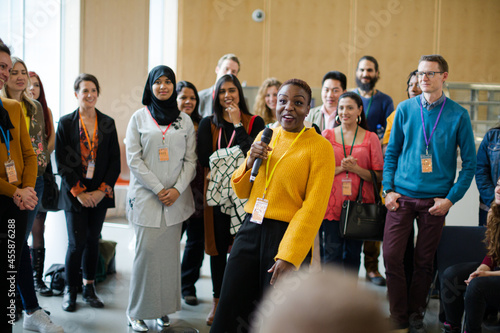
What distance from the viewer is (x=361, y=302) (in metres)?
0.70

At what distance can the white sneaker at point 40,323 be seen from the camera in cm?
302

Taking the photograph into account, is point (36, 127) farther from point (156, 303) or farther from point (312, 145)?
point (312, 145)

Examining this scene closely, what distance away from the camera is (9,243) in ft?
8.55

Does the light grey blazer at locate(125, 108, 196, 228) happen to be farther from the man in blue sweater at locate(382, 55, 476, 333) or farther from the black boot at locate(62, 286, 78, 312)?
the man in blue sweater at locate(382, 55, 476, 333)

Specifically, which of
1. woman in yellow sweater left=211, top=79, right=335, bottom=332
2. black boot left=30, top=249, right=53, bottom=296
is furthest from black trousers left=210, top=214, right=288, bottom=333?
black boot left=30, top=249, right=53, bottom=296

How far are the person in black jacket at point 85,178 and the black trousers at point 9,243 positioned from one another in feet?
2.51

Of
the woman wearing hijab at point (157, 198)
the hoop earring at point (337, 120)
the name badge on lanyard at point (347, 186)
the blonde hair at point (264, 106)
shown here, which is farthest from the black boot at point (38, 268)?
the hoop earring at point (337, 120)

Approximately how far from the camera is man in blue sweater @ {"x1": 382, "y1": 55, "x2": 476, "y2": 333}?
10.3 feet

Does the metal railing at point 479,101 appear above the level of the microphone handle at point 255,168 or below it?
above

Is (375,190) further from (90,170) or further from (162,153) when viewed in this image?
(90,170)

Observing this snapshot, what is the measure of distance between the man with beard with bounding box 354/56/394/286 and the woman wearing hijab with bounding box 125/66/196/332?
1.84 metres

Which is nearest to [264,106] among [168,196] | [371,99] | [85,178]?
[371,99]

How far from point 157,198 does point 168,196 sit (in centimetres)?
9

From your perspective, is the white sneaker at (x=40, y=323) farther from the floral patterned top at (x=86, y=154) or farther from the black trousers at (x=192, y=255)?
the black trousers at (x=192, y=255)
